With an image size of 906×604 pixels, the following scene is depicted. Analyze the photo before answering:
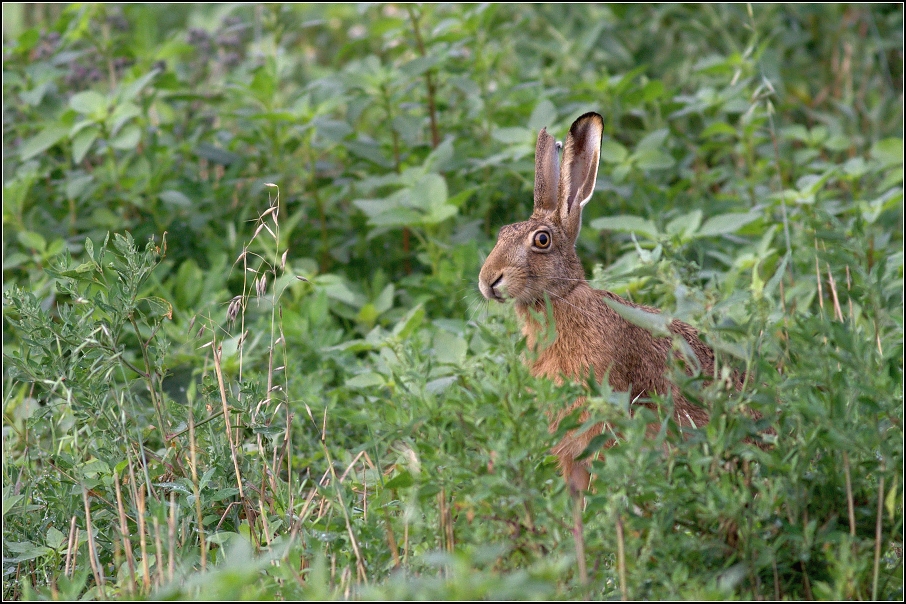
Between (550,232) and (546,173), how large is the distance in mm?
302

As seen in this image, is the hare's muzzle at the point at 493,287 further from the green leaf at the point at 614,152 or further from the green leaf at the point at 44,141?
the green leaf at the point at 44,141

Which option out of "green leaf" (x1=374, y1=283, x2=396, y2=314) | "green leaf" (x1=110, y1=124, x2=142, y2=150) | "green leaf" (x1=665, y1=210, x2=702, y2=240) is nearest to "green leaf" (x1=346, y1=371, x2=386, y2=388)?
"green leaf" (x1=374, y1=283, x2=396, y2=314)

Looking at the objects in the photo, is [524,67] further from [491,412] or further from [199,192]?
[491,412]

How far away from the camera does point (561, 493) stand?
8.55ft

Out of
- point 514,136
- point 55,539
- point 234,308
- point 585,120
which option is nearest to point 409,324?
point 585,120

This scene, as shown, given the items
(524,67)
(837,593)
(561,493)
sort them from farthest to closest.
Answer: (524,67) → (561,493) → (837,593)

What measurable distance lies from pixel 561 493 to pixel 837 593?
2.12ft

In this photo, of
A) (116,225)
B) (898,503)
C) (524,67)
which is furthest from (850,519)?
(524,67)

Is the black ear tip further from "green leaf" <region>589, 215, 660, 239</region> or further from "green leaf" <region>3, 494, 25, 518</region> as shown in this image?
"green leaf" <region>3, 494, 25, 518</region>

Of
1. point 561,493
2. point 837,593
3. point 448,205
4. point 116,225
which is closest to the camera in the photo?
A: point 837,593

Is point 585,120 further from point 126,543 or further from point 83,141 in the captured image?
point 83,141

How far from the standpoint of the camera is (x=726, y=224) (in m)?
5.02

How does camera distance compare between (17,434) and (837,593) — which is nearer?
(837,593)

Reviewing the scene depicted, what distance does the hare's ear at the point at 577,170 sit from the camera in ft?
13.9
